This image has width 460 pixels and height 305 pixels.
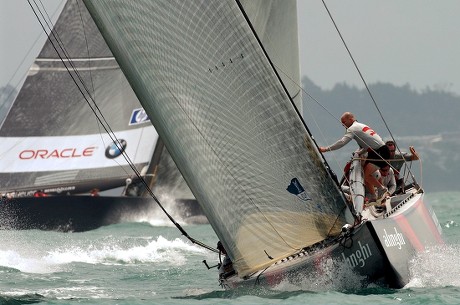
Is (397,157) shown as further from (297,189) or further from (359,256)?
(359,256)

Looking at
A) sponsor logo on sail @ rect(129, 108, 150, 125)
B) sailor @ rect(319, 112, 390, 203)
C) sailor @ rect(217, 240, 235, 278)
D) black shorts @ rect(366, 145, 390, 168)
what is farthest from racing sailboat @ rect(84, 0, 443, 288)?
sponsor logo on sail @ rect(129, 108, 150, 125)

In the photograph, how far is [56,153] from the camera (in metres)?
30.4

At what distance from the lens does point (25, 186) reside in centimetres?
3028

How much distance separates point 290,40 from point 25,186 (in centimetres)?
1302

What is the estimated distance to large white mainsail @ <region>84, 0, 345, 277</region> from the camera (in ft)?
39.8

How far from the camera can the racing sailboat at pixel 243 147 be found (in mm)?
12109

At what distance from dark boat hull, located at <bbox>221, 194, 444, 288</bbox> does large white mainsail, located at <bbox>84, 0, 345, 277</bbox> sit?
0.38 m

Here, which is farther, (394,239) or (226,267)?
(226,267)

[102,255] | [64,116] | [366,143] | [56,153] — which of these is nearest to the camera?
[366,143]

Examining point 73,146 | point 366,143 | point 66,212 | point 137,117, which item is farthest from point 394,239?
point 137,117

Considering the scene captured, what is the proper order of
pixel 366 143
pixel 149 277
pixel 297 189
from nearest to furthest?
pixel 297 189 → pixel 366 143 → pixel 149 277

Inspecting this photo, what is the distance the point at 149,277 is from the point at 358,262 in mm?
4627

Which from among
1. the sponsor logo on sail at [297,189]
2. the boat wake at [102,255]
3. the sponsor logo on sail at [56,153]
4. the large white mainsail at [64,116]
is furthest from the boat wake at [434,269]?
the sponsor logo on sail at [56,153]

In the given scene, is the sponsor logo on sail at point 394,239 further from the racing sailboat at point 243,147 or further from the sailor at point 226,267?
the sailor at point 226,267
